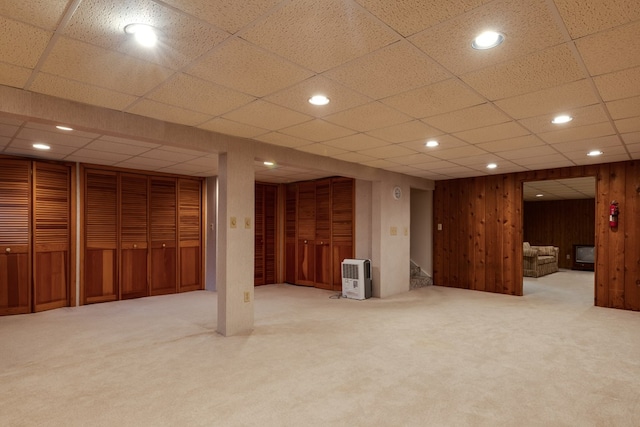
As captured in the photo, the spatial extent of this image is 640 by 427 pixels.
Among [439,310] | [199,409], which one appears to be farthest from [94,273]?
[439,310]

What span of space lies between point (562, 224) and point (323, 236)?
8.60 m

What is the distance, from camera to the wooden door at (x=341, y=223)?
6766 mm

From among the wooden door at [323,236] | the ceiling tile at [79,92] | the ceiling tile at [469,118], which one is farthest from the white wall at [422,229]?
the ceiling tile at [79,92]

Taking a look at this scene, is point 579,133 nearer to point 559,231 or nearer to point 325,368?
point 325,368

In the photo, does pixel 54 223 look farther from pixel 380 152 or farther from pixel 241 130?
pixel 380 152

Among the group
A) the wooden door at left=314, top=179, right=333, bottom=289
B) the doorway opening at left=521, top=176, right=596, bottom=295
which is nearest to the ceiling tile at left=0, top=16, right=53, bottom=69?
the wooden door at left=314, top=179, right=333, bottom=289

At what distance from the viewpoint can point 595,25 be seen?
178cm

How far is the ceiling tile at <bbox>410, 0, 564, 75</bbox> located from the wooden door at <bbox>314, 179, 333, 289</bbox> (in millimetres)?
4995

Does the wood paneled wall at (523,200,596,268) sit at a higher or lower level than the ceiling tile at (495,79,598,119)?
lower

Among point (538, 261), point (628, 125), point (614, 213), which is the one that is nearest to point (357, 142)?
point (628, 125)

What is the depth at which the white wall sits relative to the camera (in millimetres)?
7695

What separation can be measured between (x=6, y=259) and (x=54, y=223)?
72 centimetres

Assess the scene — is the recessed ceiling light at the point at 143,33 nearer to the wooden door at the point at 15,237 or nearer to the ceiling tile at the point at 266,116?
the ceiling tile at the point at 266,116

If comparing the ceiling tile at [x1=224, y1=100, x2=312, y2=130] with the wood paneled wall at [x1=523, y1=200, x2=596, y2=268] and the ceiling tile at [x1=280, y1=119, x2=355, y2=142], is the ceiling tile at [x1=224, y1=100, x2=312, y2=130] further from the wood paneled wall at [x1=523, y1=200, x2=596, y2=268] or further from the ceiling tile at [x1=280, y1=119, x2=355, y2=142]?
the wood paneled wall at [x1=523, y1=200, x2=596, y2=268]
